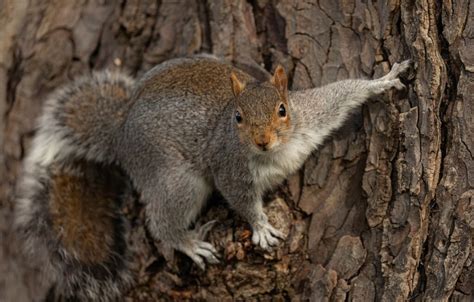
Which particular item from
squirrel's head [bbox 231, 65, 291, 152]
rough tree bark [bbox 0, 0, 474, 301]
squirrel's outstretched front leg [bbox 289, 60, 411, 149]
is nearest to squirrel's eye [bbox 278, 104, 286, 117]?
squirrel's head [bbox 231, 65, 291, 152]

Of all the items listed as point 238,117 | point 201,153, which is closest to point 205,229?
point 201,153

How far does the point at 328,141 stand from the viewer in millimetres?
2557

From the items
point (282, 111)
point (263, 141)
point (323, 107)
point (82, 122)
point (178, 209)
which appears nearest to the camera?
point (263, 141)

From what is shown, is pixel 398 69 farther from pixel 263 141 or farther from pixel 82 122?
pixel 82 122

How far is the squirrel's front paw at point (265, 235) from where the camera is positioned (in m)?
2.39

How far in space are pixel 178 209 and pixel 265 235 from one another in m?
0.41

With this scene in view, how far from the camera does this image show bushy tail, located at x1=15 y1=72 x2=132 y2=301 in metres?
2.78

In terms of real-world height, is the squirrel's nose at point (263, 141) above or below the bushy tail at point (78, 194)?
above

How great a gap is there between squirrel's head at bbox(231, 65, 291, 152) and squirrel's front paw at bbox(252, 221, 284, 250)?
29 centimetres

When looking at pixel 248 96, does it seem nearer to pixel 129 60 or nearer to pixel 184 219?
pixel 184 219

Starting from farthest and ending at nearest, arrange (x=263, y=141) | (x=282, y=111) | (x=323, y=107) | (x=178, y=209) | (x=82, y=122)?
1. (x=82, y=122)
2. (x=178, y=209)
3. (x=323, y=107)
4. (x=282, y=111)
5. (x=263, y=141)

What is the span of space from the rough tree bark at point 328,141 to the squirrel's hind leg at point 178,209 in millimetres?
79

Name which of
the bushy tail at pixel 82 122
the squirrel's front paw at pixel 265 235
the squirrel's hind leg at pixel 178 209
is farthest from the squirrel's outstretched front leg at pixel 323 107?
the bushy tail at pixel 82 122

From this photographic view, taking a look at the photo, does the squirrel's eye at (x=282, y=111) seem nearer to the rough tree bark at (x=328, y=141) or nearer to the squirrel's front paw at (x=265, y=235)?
the rough tree bark at (x=328, y=141)
